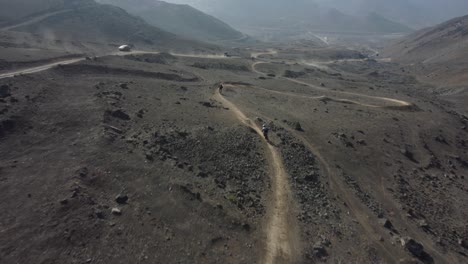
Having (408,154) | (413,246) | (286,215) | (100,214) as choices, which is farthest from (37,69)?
(408,154)

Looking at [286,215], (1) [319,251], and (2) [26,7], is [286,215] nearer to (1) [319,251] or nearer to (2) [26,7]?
(1) [319,251]

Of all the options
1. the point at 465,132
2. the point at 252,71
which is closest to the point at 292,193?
the point at 465,132

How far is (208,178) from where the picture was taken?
34.2m

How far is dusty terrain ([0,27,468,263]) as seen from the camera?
82.1ft

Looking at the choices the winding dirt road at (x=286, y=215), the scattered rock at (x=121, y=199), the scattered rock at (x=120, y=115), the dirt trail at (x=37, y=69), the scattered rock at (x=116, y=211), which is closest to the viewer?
the scattered rock at (x=116, y=211)

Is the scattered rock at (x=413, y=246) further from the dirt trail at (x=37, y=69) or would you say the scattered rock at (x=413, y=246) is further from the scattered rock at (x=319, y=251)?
the dirt trail at (x=37, y=69)

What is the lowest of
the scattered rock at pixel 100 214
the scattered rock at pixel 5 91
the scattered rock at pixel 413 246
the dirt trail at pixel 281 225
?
the scattered rock at pixel 413 246

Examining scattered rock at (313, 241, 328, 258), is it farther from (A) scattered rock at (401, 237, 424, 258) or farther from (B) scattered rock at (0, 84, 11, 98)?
(B) scattered rock at (0, 84, 11, 98)

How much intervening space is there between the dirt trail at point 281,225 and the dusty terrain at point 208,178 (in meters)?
0.12

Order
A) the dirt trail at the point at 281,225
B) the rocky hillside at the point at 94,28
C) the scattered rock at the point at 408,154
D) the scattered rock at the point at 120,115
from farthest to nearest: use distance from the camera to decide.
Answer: the rocky hillside at the point at 94,28 → the scattered rock at the point at 408,154 → the scattered rock at the point at 120,115 → the dirt trail at the point at 281,225

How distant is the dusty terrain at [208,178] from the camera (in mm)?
25016

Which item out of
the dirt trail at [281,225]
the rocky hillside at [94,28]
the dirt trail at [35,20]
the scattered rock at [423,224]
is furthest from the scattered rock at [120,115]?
the dirt trail at [35,20]

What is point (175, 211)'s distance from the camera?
28.0 meters

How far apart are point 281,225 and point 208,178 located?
8.48 metres
